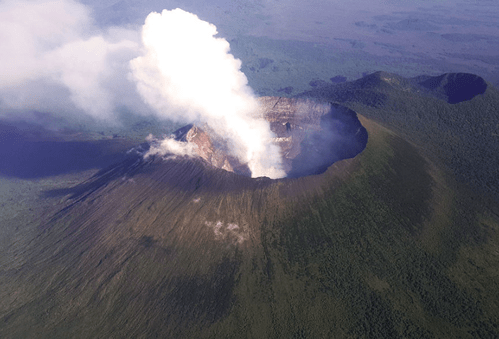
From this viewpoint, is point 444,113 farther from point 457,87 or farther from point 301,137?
point 301,137

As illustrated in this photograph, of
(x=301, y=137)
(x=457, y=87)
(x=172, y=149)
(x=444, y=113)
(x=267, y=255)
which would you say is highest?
(x=172, y=149)

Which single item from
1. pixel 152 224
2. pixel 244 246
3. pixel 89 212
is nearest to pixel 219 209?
pixel 244 246

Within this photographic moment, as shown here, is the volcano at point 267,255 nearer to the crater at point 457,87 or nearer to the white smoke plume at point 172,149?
the white smoke plume at point 172,149

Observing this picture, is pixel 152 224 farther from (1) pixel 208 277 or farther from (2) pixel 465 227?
(2) pixel 465 227

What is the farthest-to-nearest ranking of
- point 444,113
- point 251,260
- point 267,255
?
point 444,113 < point 267,255 < point 251,260

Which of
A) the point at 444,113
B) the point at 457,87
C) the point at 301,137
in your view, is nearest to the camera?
the point at 444,113

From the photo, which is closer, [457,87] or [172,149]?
[172,149]

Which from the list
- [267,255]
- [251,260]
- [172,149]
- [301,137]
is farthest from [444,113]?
[172,149]
